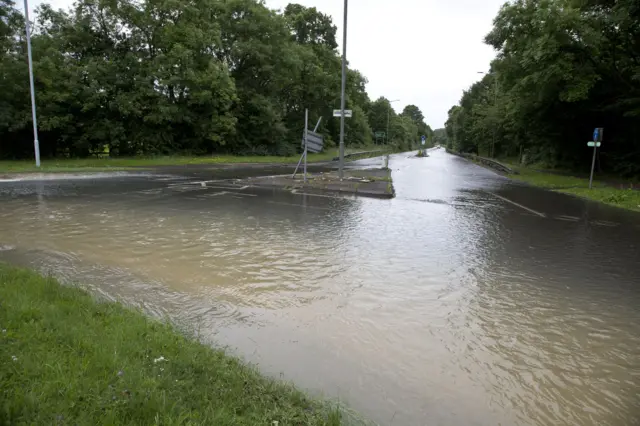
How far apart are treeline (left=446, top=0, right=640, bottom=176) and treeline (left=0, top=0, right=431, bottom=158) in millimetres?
22687

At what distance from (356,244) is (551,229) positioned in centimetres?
576

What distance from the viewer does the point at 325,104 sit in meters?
53.8

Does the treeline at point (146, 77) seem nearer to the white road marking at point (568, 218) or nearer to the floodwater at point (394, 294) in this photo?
the floodwater at point (394, 294)

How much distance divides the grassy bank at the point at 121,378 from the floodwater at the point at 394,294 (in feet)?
1.87

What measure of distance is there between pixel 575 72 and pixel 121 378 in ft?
83.2

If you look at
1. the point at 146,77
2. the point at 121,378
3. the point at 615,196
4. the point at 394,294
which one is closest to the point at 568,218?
the point at 615,196

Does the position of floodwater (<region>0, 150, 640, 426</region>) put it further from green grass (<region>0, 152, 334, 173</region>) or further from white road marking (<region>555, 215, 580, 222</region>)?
green grass (<region>0, 152, 334, 173</region>)

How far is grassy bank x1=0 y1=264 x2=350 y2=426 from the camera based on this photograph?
8.98 feet

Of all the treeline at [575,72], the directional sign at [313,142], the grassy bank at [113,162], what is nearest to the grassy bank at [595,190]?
the treeline at [575,72]

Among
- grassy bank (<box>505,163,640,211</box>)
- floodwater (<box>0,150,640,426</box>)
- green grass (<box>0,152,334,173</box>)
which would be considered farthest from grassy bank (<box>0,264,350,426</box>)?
green grass (<box>0,152,334,173</box>)

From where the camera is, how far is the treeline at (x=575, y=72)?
20625 mm

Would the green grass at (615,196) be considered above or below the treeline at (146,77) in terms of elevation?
below

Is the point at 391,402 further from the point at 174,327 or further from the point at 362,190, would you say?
the point at 362,190

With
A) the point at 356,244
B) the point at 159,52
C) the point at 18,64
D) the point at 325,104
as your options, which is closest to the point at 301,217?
the point at 356,244
